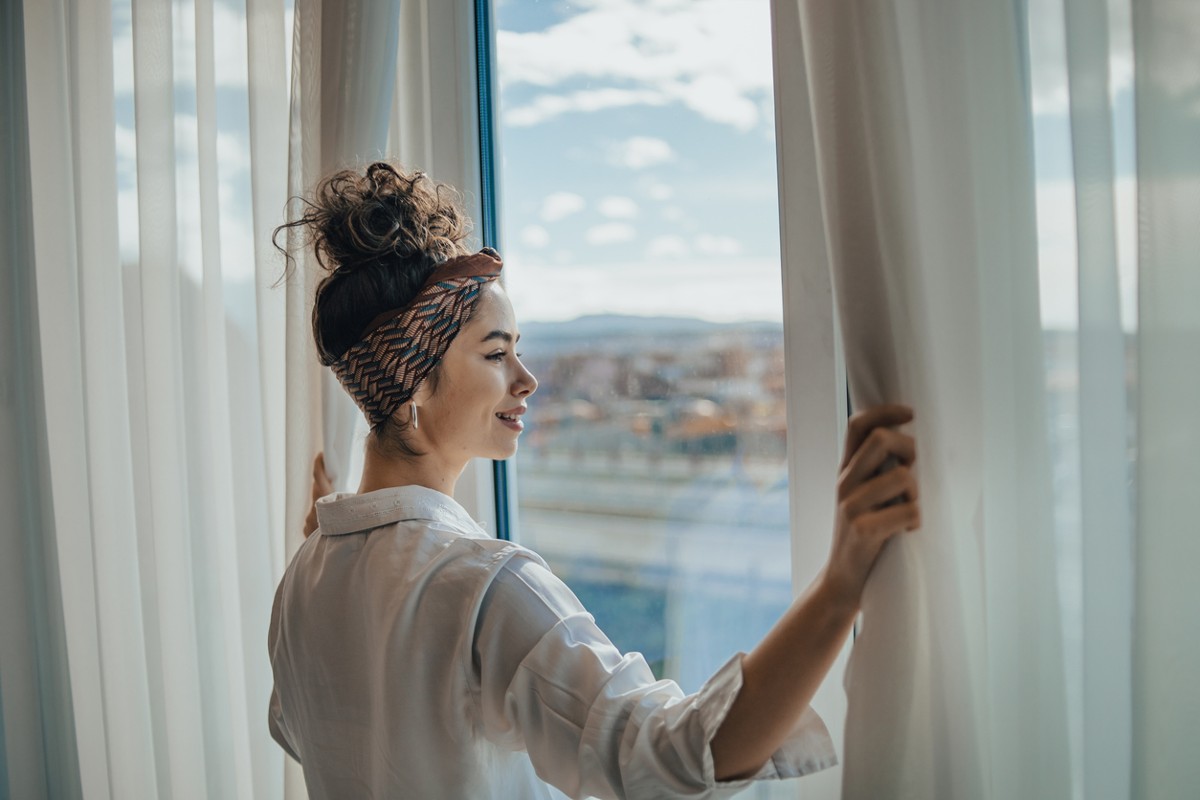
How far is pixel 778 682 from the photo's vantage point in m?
0.81

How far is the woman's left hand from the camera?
1.40m

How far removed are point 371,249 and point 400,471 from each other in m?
0.27

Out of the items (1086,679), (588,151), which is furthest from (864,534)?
(588,151)

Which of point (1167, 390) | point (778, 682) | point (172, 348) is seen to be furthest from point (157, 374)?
point (1167, 390)

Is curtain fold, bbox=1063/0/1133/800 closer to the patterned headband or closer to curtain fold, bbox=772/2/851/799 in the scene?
curtain fold, bbox=772/2/851/799

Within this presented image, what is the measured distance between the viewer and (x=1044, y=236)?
2.76 ft

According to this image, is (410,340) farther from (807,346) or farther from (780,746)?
(780,746)

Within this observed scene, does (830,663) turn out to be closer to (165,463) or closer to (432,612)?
(432,612)

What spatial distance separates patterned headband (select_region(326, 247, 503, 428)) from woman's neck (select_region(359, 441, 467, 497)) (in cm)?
5

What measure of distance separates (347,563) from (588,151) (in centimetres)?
74

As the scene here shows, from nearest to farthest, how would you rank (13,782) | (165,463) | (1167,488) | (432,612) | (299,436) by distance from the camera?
(1167,488) → (432,612) → (299,436) → (165,463) → (13,782)

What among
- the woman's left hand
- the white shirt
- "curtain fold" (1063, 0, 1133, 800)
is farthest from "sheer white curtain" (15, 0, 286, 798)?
"curtain fold" (1063, 0, 1133, 800)

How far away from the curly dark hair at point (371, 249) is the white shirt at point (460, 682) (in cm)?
17

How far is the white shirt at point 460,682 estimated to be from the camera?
0.82 meters
